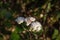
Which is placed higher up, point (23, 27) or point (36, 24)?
point (36, 24)

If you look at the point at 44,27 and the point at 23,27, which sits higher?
the point at 44,27

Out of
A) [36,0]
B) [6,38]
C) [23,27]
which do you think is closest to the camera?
[23,27]

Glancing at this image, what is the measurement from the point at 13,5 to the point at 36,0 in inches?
13.8

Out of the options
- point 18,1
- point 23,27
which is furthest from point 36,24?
point 18,1

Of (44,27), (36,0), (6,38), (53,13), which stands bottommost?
(6,38)

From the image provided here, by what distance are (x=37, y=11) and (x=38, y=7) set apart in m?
0.08

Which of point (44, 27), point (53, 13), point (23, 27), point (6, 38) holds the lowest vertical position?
point (23, 27)

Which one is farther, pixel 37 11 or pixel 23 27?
pixel 37 11

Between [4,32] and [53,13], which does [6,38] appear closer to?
[4,32]

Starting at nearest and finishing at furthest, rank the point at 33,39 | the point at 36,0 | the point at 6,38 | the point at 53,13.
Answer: the point at 33,39 → the point at 6,38 → the point at 53,13 → the point at 36,0

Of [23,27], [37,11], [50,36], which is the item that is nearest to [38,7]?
[37,11]

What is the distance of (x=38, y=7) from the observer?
10.3ft

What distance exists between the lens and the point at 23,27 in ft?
7.18

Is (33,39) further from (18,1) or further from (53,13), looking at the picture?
(18,1)
